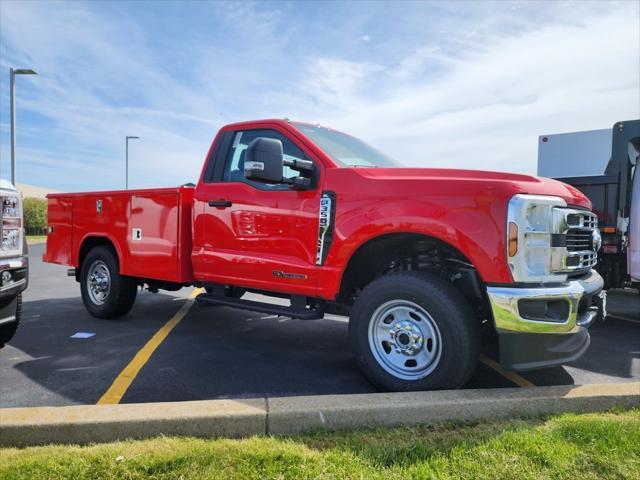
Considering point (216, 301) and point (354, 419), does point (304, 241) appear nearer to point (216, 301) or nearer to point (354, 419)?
point (216, 301)

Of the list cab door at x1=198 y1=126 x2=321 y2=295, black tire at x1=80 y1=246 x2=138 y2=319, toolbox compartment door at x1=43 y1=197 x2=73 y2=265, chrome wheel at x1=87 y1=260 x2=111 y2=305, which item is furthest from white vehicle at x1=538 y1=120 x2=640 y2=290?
toolbox compartment door at x1=43 y1=197 x2=73 y2=265

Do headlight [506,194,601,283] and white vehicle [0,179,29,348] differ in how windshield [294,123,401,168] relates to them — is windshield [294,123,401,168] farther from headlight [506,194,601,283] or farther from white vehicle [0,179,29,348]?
white vehicle [0,179,29,348]

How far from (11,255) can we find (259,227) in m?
1.97

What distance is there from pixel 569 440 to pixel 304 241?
229 cm

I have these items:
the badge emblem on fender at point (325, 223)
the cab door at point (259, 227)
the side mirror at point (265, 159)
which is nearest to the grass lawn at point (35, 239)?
the cab door at point (259, 227)

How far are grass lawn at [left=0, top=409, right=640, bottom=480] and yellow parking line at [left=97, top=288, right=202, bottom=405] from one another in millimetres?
905

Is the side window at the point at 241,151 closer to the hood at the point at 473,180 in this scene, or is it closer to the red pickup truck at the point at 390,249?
the red pickup truck at the point at 390,249

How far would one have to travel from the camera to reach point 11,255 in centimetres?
387

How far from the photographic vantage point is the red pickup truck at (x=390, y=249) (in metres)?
3.19

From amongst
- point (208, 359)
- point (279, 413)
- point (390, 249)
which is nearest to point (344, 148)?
point (390, 249)

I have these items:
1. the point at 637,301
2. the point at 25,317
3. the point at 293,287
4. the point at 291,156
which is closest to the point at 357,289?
the point at 293,287

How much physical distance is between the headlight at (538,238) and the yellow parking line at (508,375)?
1014 mm

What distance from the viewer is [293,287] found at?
4.14m

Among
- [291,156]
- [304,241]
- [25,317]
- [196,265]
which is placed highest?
[291,156]
